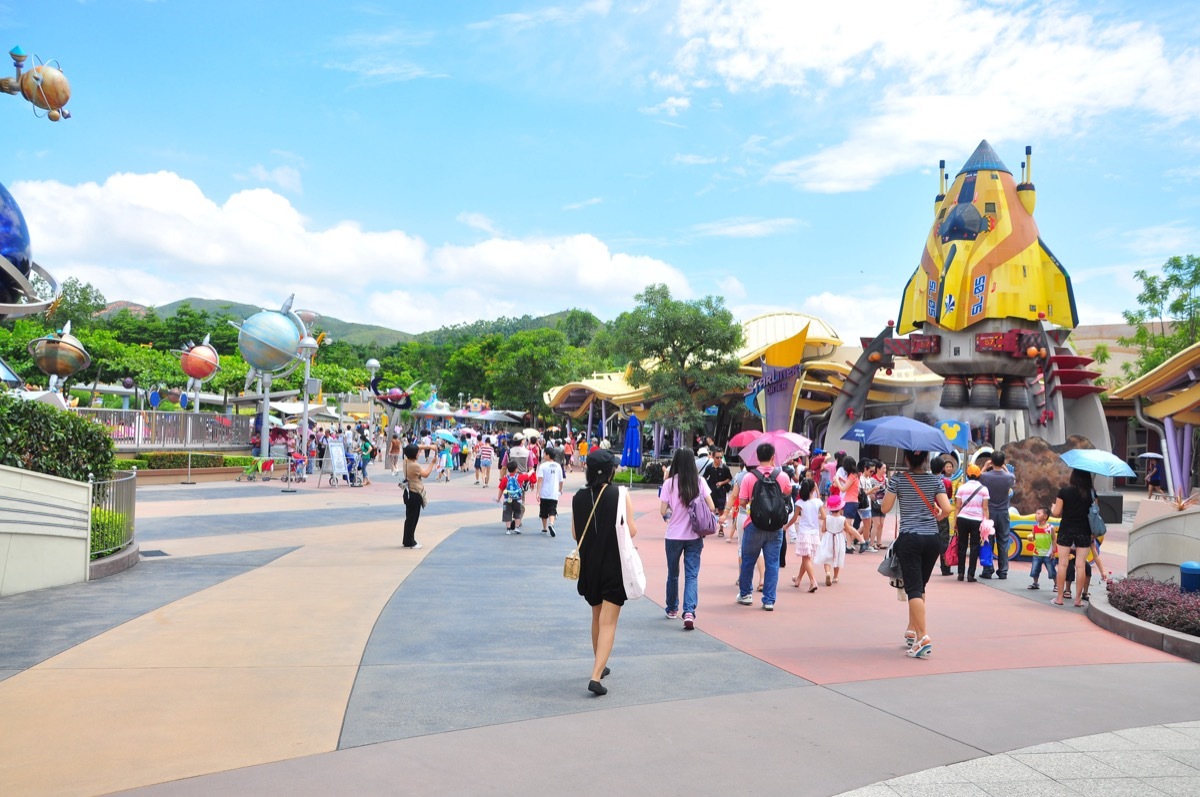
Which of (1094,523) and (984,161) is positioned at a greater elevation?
(984,161)

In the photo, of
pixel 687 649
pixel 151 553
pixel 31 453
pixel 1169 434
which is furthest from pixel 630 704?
pixel 1169 434

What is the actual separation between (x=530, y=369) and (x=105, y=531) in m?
63.2

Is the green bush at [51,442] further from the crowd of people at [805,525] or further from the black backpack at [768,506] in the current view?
the black backpack at [768,506]

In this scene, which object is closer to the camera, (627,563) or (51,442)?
(627,563)

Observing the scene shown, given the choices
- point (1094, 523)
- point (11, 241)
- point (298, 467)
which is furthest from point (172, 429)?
point (1094, 523)

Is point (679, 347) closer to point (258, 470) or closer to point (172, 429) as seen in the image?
point (258, 470)

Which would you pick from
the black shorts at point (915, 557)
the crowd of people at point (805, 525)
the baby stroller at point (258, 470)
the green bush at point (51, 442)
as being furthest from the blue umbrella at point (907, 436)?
the baby stroller at point (258, 470)

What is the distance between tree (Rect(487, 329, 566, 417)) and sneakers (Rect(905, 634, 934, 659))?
6517 cm

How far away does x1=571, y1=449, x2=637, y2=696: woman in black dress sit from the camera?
250 inches

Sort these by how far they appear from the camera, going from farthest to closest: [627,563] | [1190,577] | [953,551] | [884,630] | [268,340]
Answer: [268,340] < [953,551] < [1190,577] < [884,630] < [627,563]

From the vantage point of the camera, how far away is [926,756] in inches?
197

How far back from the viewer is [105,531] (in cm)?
1060

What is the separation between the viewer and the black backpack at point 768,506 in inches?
362

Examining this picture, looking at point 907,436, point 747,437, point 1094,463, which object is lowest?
point 1094,463
